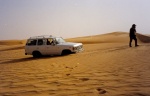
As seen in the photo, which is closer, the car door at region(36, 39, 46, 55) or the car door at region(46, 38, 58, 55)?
the car door at region(46, 38, 58, 55)

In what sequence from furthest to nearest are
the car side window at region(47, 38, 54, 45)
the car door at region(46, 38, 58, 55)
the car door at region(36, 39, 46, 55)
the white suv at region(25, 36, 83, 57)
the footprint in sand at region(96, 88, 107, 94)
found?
1. the car door at region(36, 39, 46, 55)
2. the car side window at region(47, 38, 54, 45)
3. the car door at region(46, 38, 58, 55)
4. the white suv at region(25, 36, 83, 57)
5. the footprint in sand at region(96, 88, 107, 94)

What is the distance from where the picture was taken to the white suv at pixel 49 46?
61.5ft

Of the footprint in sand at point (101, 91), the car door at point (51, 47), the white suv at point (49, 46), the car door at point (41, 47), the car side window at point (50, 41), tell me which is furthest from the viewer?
the car door at point (41, 47)

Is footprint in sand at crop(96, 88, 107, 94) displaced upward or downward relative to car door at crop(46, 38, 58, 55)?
downward

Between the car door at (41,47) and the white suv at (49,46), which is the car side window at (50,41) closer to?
the white suv at (49,46)

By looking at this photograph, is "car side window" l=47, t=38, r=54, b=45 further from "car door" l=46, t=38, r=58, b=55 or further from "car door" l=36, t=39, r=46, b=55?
"car door" l=36, t=39, r=46, b=55

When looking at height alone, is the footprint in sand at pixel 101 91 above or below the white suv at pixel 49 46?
below

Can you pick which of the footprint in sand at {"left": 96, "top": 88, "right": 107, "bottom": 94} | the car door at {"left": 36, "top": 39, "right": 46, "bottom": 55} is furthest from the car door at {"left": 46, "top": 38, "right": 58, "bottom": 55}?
the footprint in sand at {"left": 96, "top": 88, "right": 107, "bottom": 94}

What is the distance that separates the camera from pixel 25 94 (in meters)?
7.10

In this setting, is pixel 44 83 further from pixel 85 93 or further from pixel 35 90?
pixel 85 93

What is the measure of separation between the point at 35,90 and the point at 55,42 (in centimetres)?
1201

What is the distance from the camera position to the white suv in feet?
61.5

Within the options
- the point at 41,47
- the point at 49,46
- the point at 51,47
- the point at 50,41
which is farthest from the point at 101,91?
the point at 41,47

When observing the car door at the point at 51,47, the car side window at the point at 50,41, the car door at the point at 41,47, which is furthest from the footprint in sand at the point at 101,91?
the car door at the point at 41,47
